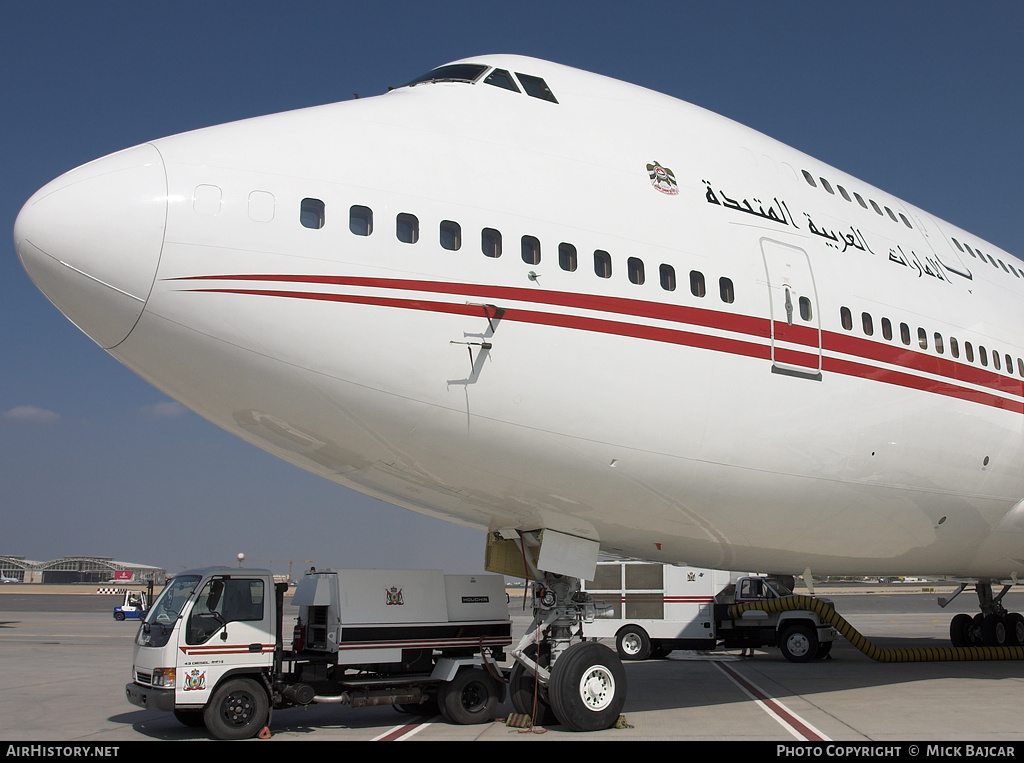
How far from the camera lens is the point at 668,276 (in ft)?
31.3

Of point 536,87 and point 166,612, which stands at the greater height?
point 536,87

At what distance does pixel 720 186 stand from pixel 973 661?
1463cm

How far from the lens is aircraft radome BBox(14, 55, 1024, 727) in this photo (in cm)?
794

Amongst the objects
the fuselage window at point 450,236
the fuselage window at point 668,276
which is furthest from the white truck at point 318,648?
the fuselage window at point 668,276

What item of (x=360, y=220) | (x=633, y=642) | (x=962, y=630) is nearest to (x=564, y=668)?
(x=360, y=220)

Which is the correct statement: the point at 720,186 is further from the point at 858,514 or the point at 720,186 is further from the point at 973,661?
the point at 973,661

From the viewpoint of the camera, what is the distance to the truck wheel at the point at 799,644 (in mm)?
20328

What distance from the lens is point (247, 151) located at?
8.27m

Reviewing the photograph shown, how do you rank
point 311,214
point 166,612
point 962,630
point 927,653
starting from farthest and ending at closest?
1. point 962,630
2. point 927,653
3. point 166,612
4. point 311,214

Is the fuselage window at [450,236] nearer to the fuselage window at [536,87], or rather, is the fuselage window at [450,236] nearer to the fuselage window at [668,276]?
the fuselage window at [668,276]

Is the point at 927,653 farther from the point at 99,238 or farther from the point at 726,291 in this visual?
the point at 99,238

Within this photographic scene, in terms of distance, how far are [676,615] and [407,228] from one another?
15.5 m
